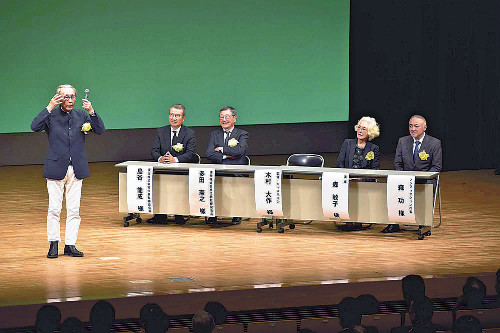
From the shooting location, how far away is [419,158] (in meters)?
9.67

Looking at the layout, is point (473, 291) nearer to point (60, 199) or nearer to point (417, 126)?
point (60, 199)

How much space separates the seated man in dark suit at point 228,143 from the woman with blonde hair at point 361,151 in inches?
41.6

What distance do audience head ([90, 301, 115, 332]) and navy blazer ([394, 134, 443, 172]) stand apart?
5603 mm

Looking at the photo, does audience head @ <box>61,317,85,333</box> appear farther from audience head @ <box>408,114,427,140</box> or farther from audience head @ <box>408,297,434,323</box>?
audience head @ <box>408,114,427,140</box>

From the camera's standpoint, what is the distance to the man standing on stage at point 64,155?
798 centimetres

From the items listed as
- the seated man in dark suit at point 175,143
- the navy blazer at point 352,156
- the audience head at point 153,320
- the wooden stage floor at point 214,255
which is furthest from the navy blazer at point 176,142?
the audience head at point 153,320

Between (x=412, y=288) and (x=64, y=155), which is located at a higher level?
(x=64, y=155)

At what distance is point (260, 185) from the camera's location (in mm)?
9555

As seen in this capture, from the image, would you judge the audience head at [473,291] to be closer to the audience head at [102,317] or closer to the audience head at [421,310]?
the audience head at [421,310]

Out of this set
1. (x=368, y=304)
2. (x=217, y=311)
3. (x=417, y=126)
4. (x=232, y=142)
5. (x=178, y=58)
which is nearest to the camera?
(x=217, y=311)

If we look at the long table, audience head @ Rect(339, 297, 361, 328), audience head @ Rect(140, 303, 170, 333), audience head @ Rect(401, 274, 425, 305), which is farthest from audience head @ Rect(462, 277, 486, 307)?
the long table

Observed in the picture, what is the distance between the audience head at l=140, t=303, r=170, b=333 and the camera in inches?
172

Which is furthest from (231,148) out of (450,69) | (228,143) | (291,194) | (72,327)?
(72,327)

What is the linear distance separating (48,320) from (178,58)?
11615 mm
